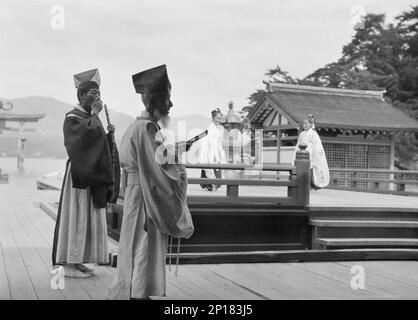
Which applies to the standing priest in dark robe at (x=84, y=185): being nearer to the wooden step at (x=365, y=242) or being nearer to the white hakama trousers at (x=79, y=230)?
the white hakama trousers at (x=79, y=230)

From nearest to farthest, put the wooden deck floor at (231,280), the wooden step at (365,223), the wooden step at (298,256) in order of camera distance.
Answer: the wooden deck floor at (231,280) → the wooden step at (298,256) → the wooden step at (365,223)

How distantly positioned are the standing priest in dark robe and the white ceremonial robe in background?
3.30 feet

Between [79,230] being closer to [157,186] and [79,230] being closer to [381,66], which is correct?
[157,186]

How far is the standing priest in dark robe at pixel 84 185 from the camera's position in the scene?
457cm

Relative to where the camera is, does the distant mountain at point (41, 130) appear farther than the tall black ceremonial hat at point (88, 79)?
Yes

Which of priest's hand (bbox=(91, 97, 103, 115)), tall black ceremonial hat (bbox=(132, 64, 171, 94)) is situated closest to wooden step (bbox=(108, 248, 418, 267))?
priest's hand (bbox=(91, 97, 103, 115))

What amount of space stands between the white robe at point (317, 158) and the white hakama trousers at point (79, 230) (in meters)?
6.11

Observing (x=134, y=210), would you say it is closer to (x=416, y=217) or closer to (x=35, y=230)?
→ (x=35, y=230)

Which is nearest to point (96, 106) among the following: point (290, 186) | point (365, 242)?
point (290, 186)

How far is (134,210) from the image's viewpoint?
3633 mm

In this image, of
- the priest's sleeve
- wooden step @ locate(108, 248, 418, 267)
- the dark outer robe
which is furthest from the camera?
wooden step @ locate(108, 248, 418, 267)

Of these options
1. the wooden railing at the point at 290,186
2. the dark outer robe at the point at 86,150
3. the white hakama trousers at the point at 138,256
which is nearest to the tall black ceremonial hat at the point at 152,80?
the white hakama trousers at the point at 138,256

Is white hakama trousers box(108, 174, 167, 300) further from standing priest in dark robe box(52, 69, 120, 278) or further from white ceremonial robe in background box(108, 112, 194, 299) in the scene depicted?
standing priest in dark robe box(52, 69, 120, 278)

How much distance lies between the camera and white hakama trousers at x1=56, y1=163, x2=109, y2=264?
4625mm
